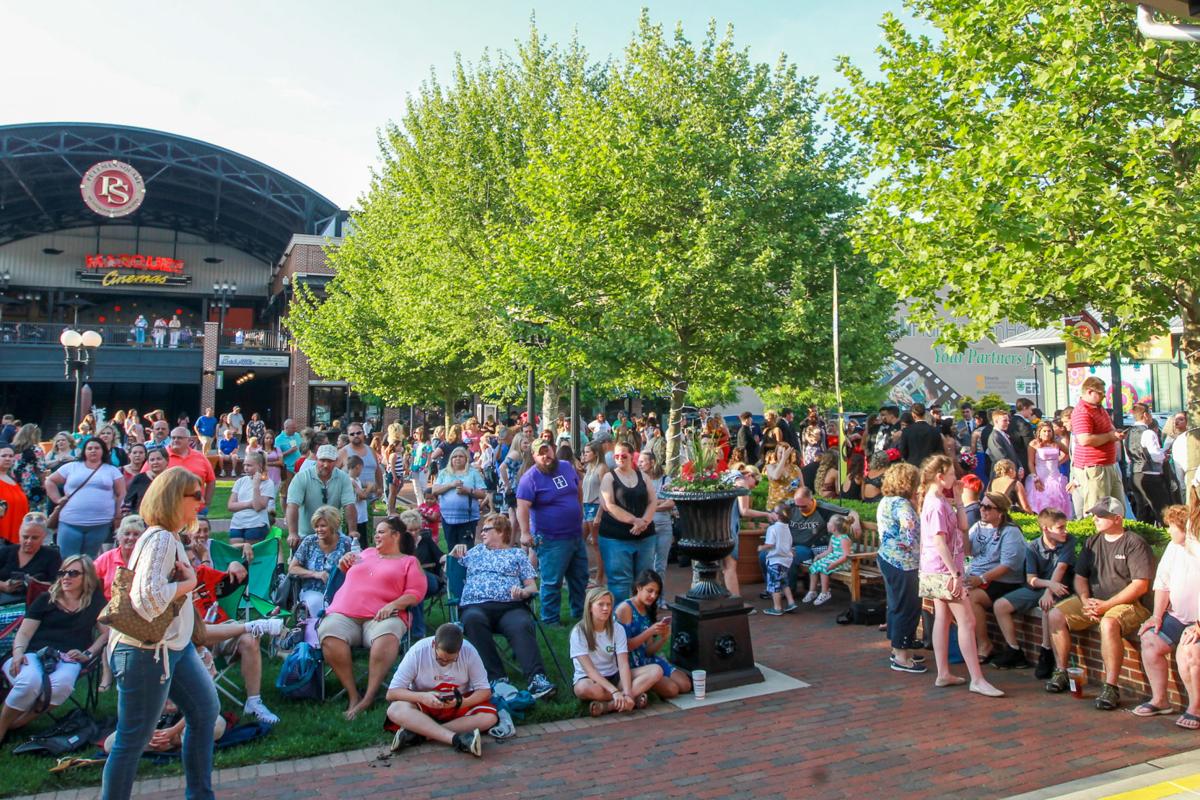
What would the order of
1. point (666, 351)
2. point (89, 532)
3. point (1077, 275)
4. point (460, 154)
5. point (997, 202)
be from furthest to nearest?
point (460, 154)
point (666, 351)
point (997, 202)
point (1077, 275)
point (89, 532)

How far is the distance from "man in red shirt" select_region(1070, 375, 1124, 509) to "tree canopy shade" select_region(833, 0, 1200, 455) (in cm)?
149

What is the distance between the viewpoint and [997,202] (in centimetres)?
949

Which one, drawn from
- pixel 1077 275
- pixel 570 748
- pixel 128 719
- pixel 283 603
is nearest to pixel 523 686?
pixel 570 748

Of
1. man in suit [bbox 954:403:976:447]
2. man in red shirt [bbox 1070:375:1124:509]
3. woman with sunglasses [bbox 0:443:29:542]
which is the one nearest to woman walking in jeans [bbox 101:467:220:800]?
woman with sunglasses [bbox 0:443:29:542]

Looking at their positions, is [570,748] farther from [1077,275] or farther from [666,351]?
[666,351]

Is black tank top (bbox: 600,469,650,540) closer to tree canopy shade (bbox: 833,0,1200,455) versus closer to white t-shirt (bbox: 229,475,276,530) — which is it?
white t-shirt (bbox: 229,475,276,530)

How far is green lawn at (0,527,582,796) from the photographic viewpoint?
4.67m

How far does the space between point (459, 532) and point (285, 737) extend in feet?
14.4

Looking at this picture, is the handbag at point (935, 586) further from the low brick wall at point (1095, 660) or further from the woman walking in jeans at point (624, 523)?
the woman walking in jeans at point (624, 523)

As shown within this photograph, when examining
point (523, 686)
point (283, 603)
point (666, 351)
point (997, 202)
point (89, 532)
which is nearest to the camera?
point (523, 686)

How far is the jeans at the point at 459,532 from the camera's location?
9562 millimetres

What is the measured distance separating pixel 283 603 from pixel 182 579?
3.47 meters

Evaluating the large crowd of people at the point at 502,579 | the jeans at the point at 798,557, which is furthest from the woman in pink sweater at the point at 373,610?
the jeans at the point at 798,557

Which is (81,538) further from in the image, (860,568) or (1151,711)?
(1151,711)
